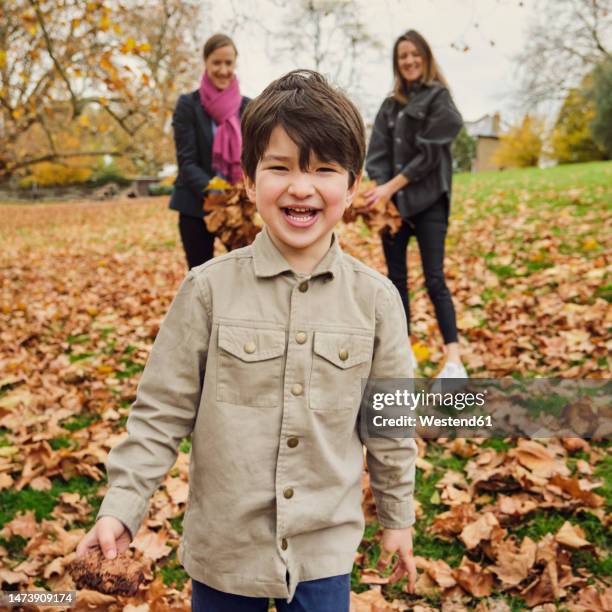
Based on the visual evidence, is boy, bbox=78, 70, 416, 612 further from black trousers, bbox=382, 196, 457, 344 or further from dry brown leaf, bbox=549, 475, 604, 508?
black trousers, bbox=382, 196, 457, 344

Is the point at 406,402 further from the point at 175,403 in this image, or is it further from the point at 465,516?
the point at 465,516

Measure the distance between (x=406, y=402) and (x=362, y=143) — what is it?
2.28 feet

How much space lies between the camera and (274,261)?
1.44 meters

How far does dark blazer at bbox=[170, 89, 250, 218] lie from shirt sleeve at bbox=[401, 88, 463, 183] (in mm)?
1118

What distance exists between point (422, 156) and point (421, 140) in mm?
93

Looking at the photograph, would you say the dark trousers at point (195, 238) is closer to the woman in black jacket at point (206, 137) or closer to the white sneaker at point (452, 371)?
the woman in black jacket at point (206, 137)

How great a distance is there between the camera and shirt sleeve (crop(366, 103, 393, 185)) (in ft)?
12.4

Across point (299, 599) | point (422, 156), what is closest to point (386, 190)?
point (422, 156)

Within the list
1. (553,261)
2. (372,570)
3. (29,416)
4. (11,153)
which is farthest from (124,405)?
(11,153)

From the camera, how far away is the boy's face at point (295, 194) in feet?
4.54

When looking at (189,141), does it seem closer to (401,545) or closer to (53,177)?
(401,545)

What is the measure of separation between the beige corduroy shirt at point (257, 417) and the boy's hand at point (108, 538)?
0.07 metres

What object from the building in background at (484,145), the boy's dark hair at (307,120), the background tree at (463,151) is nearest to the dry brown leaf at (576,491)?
the boy's dark hair at (307,120)

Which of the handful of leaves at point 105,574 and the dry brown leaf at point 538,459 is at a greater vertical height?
the handful of leaves at point 105,574
